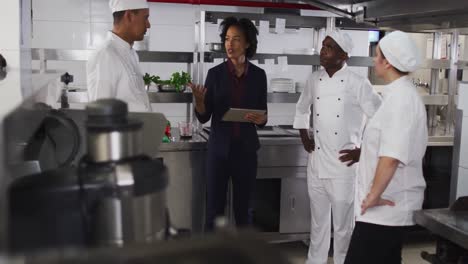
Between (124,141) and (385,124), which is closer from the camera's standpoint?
(124,141)

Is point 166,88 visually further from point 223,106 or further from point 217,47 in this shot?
point 223,106

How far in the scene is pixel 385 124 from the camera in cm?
229

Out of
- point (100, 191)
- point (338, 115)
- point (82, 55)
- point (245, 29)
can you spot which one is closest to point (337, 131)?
point (338, 115)

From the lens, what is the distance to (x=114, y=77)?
2439mm

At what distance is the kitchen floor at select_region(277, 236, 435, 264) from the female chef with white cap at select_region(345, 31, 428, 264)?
1.46m

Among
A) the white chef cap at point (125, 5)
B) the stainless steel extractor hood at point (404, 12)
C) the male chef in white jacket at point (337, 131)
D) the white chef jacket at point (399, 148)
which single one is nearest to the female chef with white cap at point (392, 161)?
the white chef jacket at point (399, 148)

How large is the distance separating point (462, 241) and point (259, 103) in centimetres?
173

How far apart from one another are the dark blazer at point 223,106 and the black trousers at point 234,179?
49 mm

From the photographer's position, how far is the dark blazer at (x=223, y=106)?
10.7ft

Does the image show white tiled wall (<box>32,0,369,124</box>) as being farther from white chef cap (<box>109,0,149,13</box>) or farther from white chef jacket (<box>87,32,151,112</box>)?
white chef jacket (<box>87,32,151,112</box>)

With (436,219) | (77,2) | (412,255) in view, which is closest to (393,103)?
(436,219)

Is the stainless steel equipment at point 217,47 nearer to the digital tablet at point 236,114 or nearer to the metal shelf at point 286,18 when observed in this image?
the metal shelf at point 286,18

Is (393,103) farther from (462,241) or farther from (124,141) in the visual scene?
(124,141)

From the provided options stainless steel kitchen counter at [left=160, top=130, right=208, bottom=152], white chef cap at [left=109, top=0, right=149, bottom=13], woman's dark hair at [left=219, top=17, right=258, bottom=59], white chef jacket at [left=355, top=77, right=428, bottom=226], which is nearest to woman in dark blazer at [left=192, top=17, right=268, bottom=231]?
woman's dark hair at [left=219, top=17, right=258, bottom=59]
